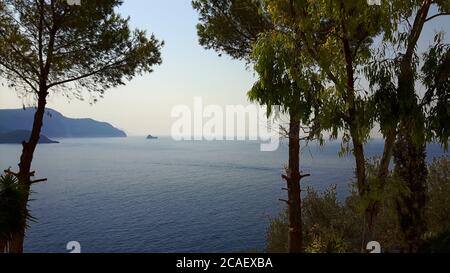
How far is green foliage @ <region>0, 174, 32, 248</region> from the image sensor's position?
8320mm

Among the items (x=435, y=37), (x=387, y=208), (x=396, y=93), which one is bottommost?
(x=387, y=208)

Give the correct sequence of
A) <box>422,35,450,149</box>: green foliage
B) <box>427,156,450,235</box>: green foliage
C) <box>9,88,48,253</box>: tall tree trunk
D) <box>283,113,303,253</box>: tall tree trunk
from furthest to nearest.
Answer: <box>427,156,450,235</box>: green foliage → <box>283,113,303,253</box>: tall tree trunk → <box>9,88,48,253</box>: tall tree trunk → <box>422,35,450,149</box>: green foliage

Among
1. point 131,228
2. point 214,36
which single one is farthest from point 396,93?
point 131,228

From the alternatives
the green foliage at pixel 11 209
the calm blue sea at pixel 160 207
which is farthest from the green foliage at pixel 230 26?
the calm blue sea at pixel 160 207

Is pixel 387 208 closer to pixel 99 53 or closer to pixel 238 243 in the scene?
pixel 99 53

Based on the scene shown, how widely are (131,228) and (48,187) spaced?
46.8 metres

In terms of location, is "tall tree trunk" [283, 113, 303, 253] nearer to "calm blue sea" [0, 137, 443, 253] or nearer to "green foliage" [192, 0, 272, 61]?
"green foliage" [192, 0, 272, 61]

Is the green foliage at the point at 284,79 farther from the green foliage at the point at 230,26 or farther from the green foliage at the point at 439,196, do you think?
→ the green foliage at the point at 439,196

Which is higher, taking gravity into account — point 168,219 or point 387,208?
point 387,208

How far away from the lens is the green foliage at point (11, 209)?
832 cm

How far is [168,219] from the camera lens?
6656 cm

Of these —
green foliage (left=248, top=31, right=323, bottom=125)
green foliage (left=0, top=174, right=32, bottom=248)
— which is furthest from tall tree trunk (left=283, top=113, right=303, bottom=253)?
green foliage (left=0, top=174, right=32, bottom=248)
